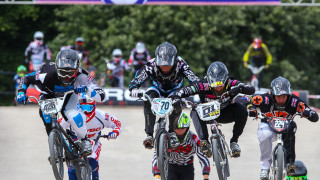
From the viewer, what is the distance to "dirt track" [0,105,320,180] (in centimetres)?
1304

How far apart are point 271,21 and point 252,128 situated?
13.6 m

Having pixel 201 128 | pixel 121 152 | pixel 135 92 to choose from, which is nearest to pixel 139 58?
pixel 121 152

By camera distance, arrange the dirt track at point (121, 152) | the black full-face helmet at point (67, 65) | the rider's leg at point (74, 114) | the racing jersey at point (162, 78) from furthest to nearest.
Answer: the dirt track at point (121, 152)
the racing jersey at point (162, 78)
the rider's leg at point (74, 114)
the black full-face helmet at point (67, 65)

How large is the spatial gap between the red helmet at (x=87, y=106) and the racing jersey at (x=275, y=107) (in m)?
2.26

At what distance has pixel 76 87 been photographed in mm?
9555

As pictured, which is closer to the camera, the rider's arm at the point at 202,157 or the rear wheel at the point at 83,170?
the rear wheel at the point at 83,170

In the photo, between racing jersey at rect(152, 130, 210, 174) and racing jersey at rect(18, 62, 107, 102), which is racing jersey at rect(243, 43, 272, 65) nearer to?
racing jersey at rect(152, 130, 210, 174)

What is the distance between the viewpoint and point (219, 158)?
982 centimetres

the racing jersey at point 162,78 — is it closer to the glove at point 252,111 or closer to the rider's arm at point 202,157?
the rider's arm at point 202,157

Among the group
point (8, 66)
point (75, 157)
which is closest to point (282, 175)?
point (75, 157)

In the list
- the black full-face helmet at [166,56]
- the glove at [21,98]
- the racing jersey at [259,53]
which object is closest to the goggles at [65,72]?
the glove at [21,98]

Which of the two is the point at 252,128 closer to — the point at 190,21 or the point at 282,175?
the point at 282,175

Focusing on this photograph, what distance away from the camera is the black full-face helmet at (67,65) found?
30.5 feet

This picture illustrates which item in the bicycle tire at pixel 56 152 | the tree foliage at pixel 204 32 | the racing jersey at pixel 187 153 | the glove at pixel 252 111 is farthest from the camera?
the tree foliage at pixel 204 32
